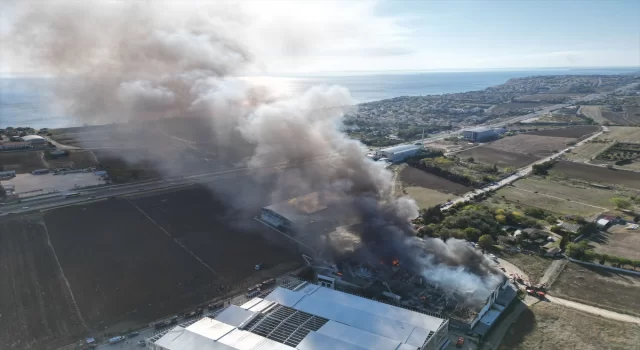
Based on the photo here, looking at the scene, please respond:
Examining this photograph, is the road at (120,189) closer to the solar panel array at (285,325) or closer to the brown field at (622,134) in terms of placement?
the solar panel array at (285,325)

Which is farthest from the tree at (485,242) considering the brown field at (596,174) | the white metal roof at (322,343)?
the brown field at (596,174)

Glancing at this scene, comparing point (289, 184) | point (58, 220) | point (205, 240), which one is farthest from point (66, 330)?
point (289, 184)

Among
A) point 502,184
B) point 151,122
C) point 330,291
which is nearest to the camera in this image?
point 330,291

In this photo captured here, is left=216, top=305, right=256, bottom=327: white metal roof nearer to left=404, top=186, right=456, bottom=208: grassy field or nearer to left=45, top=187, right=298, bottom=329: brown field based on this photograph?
left=45, top=187, right=298, bottom=329: brown field

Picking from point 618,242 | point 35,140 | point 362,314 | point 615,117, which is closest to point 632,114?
point 615,117

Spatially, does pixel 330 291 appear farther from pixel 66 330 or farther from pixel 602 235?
pixel 602 235

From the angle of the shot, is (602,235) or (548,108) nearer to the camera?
(602,235)

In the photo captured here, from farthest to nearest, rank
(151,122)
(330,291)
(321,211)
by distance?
(151,122) < (321,211) < (330,291)
